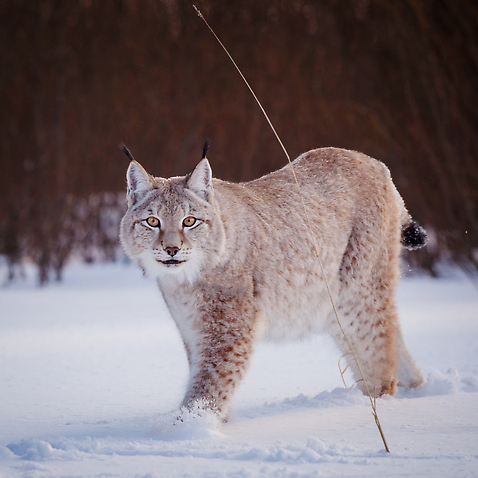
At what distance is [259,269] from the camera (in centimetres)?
296

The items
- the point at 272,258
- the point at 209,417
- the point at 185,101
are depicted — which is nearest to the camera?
the point at 209,417

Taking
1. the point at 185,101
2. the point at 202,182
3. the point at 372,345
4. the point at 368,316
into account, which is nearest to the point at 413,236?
the point at 368,316

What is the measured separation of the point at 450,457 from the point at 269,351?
2.61 metres

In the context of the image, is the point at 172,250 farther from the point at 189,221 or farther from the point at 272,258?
the point at 272,258

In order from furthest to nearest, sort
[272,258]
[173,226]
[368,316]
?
1. [368,316]
2. [272,258]
3. [173,226]

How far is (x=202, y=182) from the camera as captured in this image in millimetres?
2869

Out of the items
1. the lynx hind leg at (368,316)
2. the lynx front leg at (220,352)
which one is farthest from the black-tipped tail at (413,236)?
the lynx front leg at (220,352)

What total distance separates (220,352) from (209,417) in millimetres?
291

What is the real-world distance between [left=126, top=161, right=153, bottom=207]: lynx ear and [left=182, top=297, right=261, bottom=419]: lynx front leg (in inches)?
24.4

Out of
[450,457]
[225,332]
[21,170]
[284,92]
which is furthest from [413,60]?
[450,457]

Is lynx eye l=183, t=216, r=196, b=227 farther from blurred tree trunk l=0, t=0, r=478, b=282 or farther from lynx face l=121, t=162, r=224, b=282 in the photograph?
blurred tree trunk l=0, t=0, r=478, b=282

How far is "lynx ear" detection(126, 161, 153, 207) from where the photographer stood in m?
2.87

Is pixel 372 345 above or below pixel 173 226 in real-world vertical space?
below

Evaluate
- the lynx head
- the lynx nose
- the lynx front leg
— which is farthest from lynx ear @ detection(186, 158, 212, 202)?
the lynx front leg
